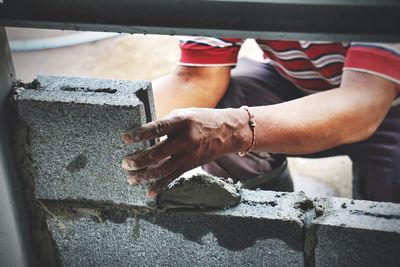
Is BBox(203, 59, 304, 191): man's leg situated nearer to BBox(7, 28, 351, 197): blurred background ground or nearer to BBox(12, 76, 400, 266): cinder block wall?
BBox(12, 76, 400, 266): cinder block wall

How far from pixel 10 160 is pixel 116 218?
42cm

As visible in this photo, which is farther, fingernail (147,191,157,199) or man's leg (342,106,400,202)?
man's leg (342,106,400,202)

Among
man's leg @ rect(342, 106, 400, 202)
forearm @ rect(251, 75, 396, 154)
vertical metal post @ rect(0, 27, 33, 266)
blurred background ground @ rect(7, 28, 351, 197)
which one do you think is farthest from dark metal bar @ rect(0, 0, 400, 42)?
blurred background ground @ rect(7, 28, 351, 197)

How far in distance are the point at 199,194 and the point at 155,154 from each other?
0.27m

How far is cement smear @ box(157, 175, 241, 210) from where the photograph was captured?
1.80 m

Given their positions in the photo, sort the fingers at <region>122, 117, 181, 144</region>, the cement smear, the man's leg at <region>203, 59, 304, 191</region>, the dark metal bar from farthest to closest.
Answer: the man's leg at <region>203, 59, 304, 191</region> → the cement smear → the fingers at <region>122, 117, 181, 144</region> → the dark metal bar

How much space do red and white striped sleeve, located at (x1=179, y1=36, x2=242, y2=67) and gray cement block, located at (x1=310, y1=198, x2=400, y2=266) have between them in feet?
3.23

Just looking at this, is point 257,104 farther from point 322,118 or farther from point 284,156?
point 322,118

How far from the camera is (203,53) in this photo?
8.19ft

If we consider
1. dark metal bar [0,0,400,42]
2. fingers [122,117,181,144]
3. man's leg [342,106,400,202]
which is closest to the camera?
dark metal bar [0,0,400,42]

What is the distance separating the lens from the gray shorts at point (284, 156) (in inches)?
94.3

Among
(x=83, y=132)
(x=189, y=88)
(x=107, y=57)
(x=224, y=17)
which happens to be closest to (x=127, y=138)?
(x=83, y=132)

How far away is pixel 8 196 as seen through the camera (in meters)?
1.83

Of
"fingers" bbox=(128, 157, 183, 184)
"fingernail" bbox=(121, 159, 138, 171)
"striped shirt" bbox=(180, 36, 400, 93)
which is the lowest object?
"fingers" bbox=(128, 157, 183, 184)
